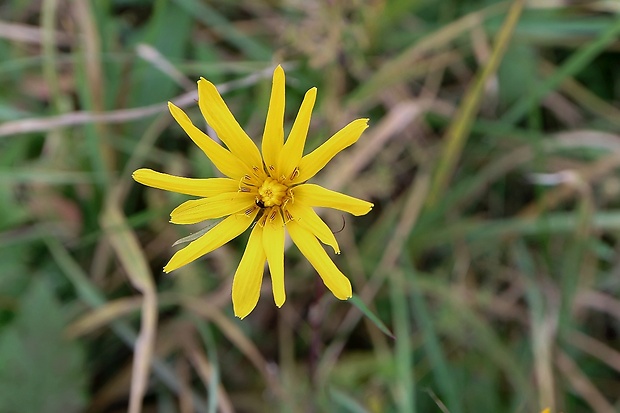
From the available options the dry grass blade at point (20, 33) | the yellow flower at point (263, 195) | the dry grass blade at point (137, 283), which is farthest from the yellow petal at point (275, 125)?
the dry grass blade at point (20, 33)

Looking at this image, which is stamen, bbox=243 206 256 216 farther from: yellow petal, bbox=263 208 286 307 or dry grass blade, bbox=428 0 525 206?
dry grass blade, bbox=428 0 525 206

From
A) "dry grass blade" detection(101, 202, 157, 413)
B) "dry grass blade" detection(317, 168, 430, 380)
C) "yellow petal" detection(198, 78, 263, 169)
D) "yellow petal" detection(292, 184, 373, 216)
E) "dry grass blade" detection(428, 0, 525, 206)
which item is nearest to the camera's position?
"yellow petal" detection(292, 184, 373, 216)

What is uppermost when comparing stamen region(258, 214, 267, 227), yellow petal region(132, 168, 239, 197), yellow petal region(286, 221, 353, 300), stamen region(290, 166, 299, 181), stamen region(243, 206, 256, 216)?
yellow petal region(132, 168, 239, 197)

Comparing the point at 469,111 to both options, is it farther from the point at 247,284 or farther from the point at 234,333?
the point at 247,284

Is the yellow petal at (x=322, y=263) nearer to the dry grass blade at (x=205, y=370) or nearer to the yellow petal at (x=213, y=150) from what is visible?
the yellow petal at (x=213, y=150)

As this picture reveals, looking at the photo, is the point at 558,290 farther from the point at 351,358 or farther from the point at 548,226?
the point at 351,358

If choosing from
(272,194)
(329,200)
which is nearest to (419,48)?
(272,194)

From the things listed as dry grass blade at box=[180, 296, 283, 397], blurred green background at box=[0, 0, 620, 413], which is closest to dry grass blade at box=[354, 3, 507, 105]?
blurred green background at box=[0, 0, 620, 413]
